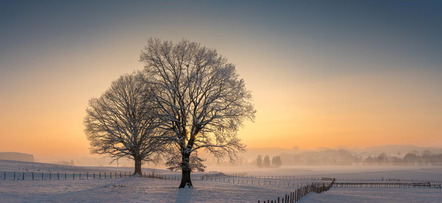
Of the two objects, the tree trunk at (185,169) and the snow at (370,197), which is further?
the snow at (370,197)

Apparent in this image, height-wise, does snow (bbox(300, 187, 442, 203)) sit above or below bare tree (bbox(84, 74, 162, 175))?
below

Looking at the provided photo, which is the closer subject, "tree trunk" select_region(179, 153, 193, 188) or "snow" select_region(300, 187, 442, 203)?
"tree trunk" select_region(179, 153, 193, 188)

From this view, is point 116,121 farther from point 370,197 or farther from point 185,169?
point 370,197

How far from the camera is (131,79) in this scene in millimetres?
50406

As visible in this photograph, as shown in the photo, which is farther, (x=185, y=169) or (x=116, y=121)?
(x=116, y=121)

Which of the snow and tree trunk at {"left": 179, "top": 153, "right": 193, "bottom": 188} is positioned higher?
tree trunk at {"left": 179, "top": 153, "right": 193, "bottom": 188}

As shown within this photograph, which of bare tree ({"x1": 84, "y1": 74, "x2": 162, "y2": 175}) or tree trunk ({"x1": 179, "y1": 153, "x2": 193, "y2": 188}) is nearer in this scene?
tree trunk ({"x1": 179, "y1": 153, "x2": 193, "y2": 188})

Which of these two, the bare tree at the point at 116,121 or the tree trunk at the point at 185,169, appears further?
the bare tree at the point at 116,121

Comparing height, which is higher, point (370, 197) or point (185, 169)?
point (185, 169)

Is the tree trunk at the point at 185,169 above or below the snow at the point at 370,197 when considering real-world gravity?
above

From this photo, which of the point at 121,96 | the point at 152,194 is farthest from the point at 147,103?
the point at 121,96

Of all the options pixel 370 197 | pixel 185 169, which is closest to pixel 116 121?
pixel 185 169

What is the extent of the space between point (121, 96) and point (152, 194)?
914 inches

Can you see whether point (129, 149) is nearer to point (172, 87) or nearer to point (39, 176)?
point (39, 176)
